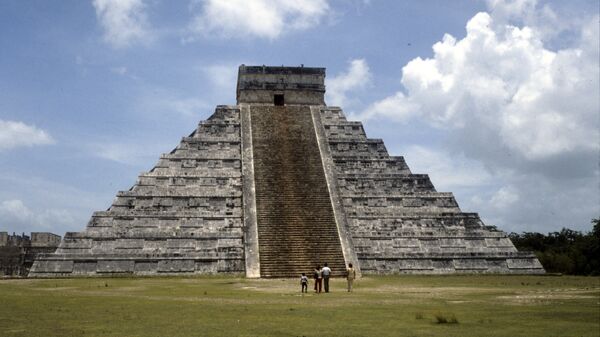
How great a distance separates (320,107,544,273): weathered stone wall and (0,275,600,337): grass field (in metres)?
6.46

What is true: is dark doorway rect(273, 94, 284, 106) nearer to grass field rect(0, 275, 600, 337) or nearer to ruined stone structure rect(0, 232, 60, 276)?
ruined stone structure rect(0, 232, 60, 276)

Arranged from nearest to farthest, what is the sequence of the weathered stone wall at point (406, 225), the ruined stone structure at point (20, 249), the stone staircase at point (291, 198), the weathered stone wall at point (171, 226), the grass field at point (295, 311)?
the grass field at point (295, 311) < the stone staircase at point (291, 198) < the weathered stone wall at point (171, 226) < the weathered stone wall at point (406, 225) < the ruined stone structure at point (20, 249)

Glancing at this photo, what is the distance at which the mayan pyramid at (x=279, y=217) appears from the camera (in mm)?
22359

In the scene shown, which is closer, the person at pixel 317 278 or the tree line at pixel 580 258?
the person at pixel 317 278

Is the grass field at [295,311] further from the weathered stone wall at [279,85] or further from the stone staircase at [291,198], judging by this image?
the weathered stone wall at [279,85]

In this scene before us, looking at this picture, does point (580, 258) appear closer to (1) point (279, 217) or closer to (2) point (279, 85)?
(1) point (279, 217)

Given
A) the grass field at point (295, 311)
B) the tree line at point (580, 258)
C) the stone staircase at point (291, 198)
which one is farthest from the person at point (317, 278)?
the tree line at point (580, 258)

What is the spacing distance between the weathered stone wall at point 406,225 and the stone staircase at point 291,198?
3.60ft

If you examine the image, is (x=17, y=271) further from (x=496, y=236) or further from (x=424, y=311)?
(x=424, y=311)

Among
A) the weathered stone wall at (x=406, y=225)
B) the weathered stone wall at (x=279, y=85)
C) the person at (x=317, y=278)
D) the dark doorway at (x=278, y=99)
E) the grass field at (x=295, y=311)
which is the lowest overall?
the grass field at (x=295, y=311)

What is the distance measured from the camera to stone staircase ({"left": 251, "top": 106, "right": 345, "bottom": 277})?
21953 millimetres

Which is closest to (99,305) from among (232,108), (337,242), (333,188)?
(337,242)

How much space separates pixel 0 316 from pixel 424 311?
6.99 metres

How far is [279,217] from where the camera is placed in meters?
24.0
